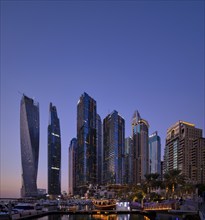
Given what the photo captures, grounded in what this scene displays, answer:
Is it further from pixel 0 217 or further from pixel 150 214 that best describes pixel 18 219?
pixel 150 214

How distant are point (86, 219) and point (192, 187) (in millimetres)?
51084

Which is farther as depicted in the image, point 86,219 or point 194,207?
point 86,219

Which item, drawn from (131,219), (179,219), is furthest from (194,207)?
(131,219)

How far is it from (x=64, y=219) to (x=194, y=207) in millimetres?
31720

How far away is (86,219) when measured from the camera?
8450cm

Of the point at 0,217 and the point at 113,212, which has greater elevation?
the point at 0,217

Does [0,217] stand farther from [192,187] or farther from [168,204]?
[192,187]

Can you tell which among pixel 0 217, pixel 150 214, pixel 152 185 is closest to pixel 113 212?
pixel 150 214

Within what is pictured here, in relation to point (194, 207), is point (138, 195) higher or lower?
lower

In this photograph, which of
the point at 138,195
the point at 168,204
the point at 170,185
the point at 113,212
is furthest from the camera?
the point at 138,195

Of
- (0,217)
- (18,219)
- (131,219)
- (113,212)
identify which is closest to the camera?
(0,217)

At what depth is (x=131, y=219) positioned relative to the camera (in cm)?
8031

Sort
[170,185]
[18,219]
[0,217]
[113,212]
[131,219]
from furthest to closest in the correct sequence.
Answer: [170,185] < [113,212] < [131,219] < [18,219] < [0,217]

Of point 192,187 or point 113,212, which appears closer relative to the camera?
point 113,212
